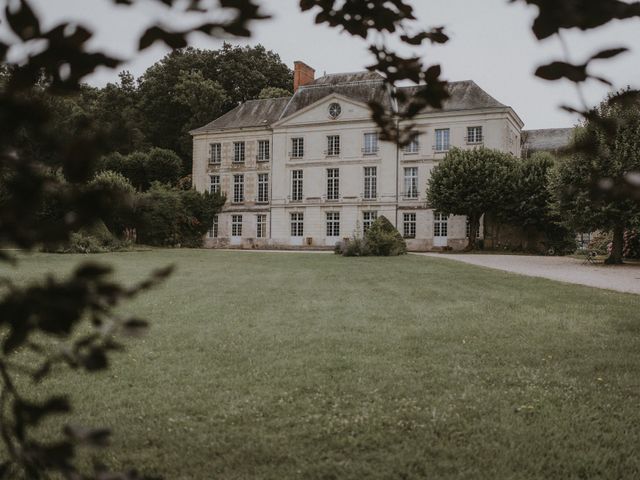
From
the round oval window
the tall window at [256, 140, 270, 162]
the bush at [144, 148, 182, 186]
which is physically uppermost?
the round oval window

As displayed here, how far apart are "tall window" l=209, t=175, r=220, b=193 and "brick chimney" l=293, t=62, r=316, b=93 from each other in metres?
9.27

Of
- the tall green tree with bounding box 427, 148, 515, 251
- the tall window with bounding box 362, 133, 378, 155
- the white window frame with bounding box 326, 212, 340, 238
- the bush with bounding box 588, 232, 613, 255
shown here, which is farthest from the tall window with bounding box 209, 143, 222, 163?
the bush with bounding box 588, 232, 613, 255

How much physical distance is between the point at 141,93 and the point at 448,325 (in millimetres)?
52657

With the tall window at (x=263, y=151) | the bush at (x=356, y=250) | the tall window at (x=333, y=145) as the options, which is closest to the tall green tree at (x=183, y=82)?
the tall window at (x=263, y=151)

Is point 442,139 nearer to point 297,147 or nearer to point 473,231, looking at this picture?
point 473,231

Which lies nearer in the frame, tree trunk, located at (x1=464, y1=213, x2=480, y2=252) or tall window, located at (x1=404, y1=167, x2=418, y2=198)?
tree trunk, located at (x1=464, y1=213, x2=480, y2=252)

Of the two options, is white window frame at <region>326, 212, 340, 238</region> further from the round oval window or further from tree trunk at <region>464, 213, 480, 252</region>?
tree trunk at <region>464, 213, 480, 252</region>

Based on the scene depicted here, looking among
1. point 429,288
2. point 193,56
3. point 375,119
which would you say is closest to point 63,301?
point 375,119

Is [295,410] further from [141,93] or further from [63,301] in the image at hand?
[141,93]

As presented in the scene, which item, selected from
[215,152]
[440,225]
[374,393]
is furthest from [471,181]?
[374,393]

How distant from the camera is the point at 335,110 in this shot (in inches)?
1642

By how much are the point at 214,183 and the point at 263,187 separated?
14.1 ft

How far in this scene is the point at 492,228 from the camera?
3691 centimetres

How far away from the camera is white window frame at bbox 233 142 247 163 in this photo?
44844 mm
